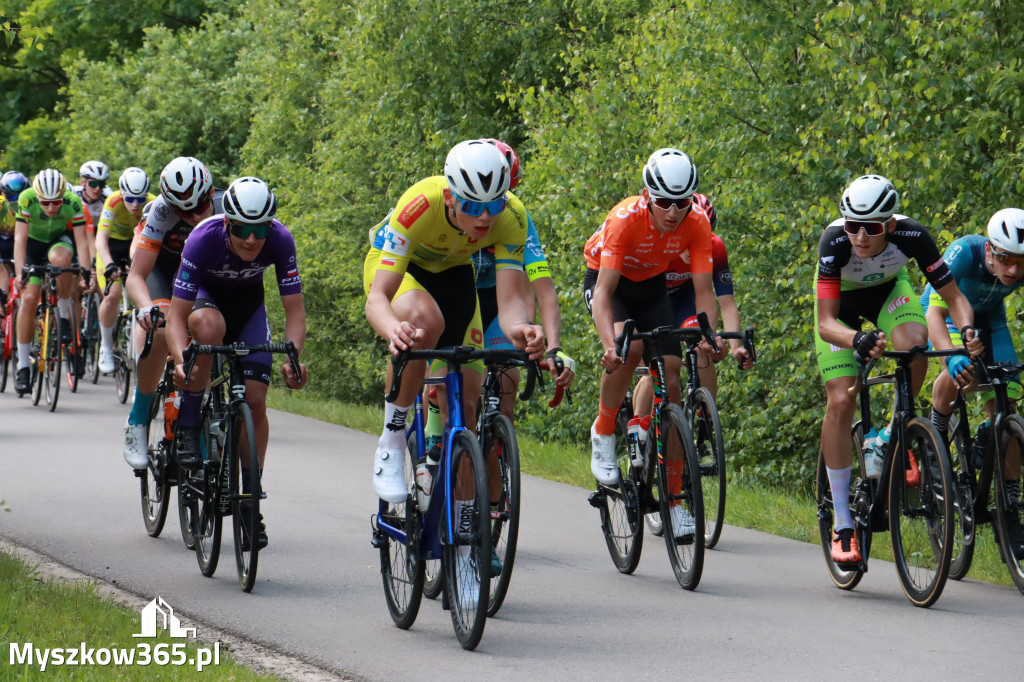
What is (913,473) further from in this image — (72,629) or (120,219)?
(120,219)

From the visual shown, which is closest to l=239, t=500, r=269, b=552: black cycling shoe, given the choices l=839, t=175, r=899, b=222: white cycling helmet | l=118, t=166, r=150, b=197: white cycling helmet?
l=839, t=175, r=899, b=222: white cycling helmet

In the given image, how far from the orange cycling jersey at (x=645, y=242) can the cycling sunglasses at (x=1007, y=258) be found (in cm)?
156

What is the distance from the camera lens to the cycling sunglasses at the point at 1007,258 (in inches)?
316

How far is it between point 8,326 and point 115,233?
4711 mm

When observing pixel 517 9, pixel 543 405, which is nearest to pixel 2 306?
pixel 543 405

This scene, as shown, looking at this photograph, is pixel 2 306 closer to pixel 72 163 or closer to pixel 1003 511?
pixel 1003 511

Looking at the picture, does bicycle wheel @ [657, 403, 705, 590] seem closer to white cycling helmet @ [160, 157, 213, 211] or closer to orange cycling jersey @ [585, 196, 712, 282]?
orange cycling jersey @ [585, 196, 712, 282]

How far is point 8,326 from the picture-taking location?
17250mm

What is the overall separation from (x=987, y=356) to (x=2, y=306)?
12.8 m

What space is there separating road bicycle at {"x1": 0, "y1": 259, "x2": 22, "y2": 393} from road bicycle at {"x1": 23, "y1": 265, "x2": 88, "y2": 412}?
1.73ft

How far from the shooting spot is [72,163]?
3588cm

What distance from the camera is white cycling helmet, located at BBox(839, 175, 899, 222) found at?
729 centimetres

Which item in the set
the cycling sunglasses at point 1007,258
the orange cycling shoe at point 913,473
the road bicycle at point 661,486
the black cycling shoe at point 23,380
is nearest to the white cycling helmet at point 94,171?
the black cycling shoe at point 23,380

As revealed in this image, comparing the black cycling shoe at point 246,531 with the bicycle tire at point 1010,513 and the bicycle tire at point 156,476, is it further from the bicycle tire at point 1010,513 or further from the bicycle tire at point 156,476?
the bicycle tire at point 1010,513
